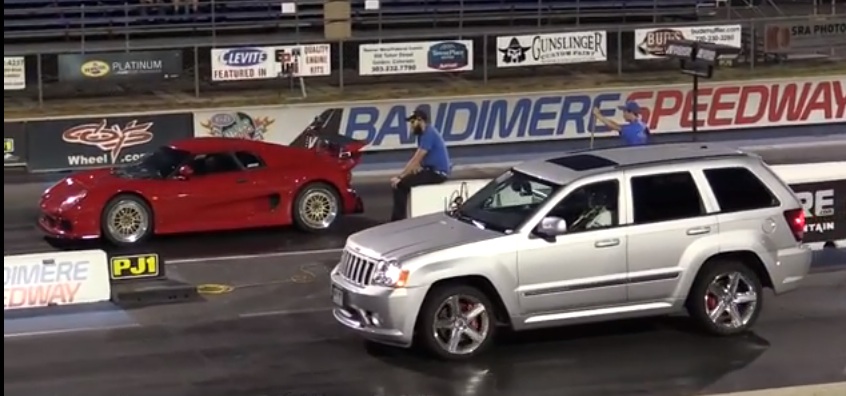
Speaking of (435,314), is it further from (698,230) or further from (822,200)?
(822,200)

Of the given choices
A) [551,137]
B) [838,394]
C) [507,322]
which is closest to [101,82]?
[551,137]

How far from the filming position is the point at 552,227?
1378 cm

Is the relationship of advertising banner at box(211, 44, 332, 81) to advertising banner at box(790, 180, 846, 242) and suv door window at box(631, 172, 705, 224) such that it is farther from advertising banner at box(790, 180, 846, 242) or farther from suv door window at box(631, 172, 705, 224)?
suv door window at box(631, 172, 705, 224)

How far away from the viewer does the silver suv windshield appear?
46.6 ft

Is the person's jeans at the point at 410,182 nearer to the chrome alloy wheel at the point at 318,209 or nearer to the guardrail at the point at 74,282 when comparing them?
the chrome alloy wheel at the point at 318,209

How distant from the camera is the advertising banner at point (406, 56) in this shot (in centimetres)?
3444

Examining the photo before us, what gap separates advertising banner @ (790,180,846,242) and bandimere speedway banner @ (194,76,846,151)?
36.3ft

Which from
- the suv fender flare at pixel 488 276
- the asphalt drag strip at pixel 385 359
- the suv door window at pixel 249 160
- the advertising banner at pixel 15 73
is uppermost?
the advertising banner at pixel 15 73

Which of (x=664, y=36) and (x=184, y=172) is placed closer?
(x=184, y=172)

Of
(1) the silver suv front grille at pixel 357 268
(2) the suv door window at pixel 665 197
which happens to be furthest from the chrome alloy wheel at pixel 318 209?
(2) the suv door window at pixel 665 197

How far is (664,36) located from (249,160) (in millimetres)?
17064

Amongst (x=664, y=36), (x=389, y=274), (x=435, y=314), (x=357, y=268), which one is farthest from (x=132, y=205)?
(x=664, y=36)

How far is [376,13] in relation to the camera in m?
37.8

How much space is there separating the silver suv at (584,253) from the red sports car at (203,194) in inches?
254
